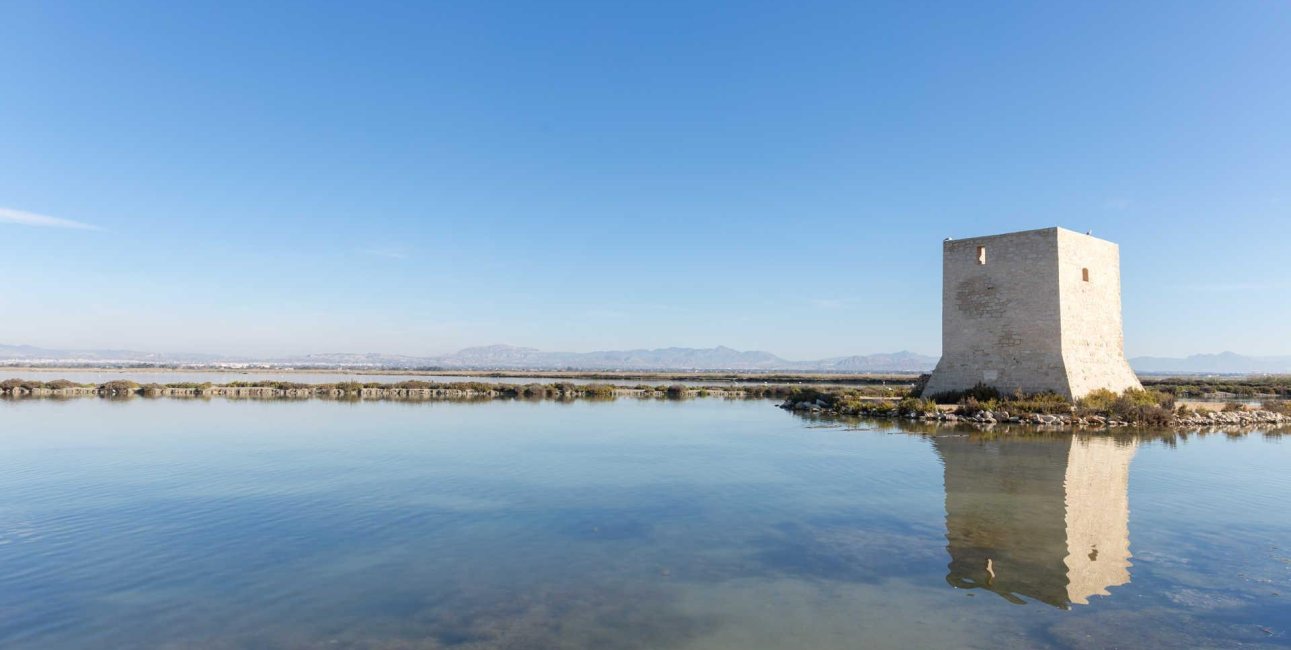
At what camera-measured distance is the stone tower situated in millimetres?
18281

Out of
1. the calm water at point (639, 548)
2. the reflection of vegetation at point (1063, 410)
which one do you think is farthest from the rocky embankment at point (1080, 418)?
the calm water at point (639, 548)

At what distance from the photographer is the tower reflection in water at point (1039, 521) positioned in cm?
548

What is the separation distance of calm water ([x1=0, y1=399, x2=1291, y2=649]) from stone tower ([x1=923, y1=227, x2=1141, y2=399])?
5.82 meters

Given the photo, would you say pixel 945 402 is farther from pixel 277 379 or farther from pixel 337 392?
pixel 277 379

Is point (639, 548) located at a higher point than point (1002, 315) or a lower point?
lower

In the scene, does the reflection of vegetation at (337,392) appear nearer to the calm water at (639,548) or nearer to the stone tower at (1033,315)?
the stone tower at (1033,315)

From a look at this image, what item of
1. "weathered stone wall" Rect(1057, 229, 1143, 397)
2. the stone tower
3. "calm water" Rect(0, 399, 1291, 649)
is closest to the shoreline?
"weathered stone wall" Rect(1057, 229, 1143, 397)

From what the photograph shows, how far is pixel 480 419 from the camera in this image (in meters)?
19.9

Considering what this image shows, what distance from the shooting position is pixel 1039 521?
7.41 meters

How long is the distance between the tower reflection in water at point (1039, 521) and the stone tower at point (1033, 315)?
19.9ft

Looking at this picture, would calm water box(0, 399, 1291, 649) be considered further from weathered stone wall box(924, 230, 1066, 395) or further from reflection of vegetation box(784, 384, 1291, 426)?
weathered stone wall box(924, 230, 1066, 395)

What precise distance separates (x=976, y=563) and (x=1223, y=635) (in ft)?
5.67

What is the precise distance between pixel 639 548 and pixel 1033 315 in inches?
639

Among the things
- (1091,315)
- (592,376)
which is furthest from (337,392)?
(592,376)
